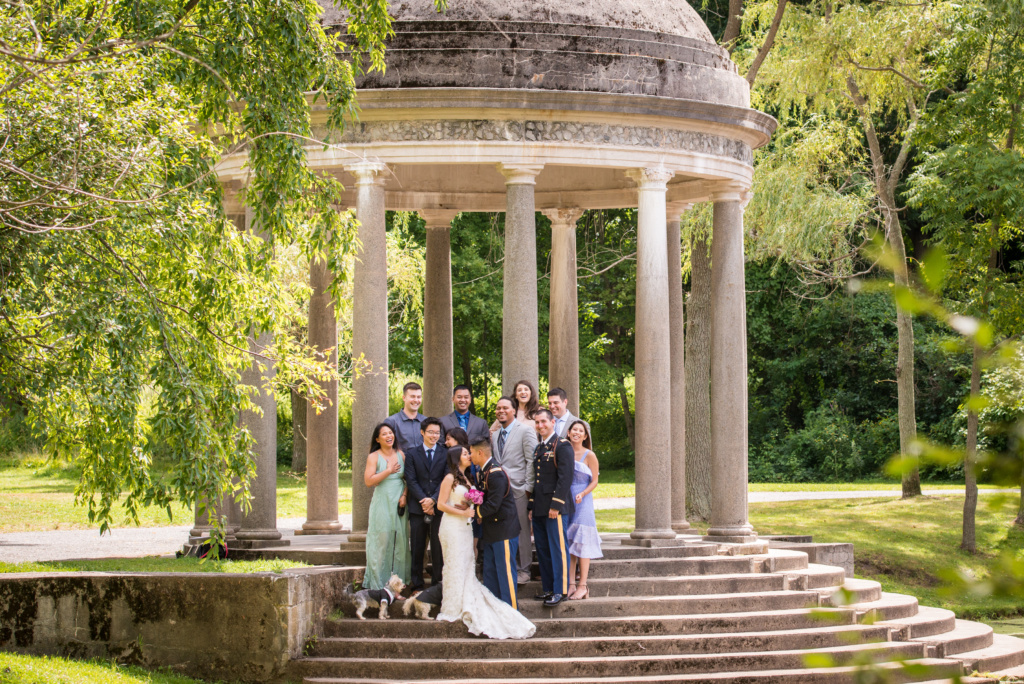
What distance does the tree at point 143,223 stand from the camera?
430 inches

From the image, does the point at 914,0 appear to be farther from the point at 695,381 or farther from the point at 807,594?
the point at 807,594

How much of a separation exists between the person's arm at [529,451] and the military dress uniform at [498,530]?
95 centimetres

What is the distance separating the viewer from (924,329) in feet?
144

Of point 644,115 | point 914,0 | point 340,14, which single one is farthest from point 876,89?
point 340,14

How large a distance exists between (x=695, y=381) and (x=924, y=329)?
18893 millimetres

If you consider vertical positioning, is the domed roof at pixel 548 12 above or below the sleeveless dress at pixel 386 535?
above

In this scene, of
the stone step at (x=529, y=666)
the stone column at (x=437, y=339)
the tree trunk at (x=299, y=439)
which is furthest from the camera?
the tree trunk at (x=299, y=439)

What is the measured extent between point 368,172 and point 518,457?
505 centimetres

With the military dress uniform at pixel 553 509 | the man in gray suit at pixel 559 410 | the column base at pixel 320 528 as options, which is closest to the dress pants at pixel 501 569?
the military dress uniform at pixel 553 509

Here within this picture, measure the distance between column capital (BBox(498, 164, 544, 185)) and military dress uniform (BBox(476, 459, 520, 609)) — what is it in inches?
194

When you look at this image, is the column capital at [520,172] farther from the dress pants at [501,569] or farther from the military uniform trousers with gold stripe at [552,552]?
the dress pants at [501,569]

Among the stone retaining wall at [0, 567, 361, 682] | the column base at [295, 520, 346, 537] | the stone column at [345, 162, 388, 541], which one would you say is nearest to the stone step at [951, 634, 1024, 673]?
the stone column at [345, 162, 388, 541]

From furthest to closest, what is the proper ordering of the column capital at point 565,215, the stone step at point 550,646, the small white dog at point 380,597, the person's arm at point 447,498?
the column capital at point 565,215
the small white dog at point 380,597
the person's arm at point 447,498
the stone step at point 550,646

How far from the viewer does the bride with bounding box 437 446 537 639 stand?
14.7m
